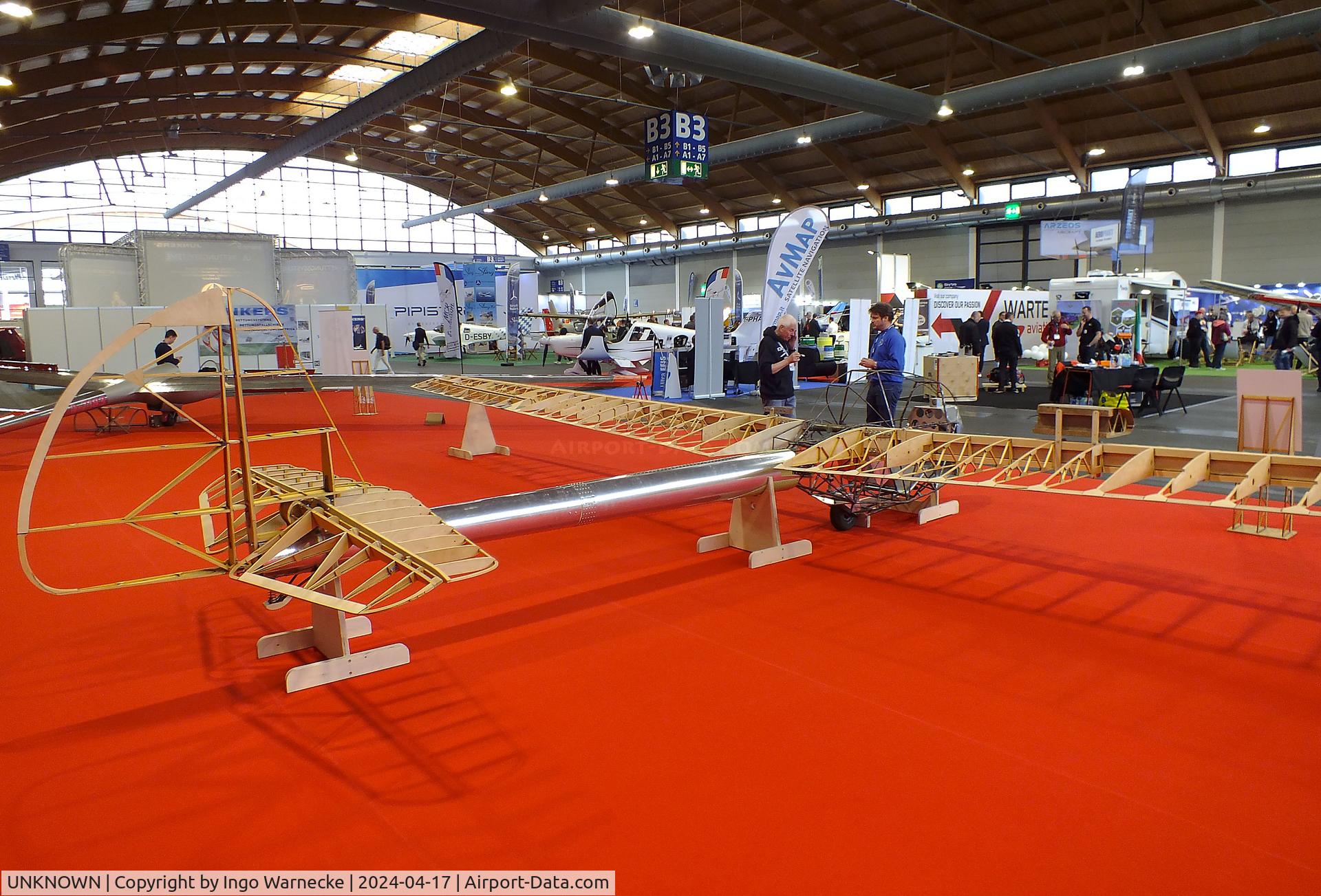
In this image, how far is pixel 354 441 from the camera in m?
11.0

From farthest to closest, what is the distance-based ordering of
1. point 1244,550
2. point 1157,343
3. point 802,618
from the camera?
point 1157,343 < point 1244,550 < point 802,618

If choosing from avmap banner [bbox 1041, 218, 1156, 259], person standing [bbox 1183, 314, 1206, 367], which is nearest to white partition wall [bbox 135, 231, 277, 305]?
avmap banner [bbox 1041, 218, 1156, 259]

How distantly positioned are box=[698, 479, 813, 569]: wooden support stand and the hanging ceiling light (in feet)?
32.9

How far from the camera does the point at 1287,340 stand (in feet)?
53.0

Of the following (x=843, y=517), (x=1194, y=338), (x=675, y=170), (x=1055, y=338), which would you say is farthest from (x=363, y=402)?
(x=1194, y=338)

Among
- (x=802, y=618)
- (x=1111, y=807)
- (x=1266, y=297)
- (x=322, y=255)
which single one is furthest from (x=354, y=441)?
(x=1266, y=297)

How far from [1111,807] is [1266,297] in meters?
13.9

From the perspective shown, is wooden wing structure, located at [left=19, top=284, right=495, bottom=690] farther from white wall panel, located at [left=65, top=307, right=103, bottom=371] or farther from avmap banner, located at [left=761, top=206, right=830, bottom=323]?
white wall panel, located at [left=65, top=307, right=103, bottom=371]

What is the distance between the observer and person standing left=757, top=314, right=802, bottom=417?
7844mm

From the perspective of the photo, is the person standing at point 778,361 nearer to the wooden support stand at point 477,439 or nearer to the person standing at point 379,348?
the wooden support stand at point 477,439

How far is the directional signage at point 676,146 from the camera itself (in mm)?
15703

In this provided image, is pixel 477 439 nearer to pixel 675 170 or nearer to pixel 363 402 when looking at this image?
pixel 363 402

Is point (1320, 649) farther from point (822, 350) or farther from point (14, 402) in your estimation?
point (822, 350)

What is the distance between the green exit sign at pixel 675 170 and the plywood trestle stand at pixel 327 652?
546 inches
